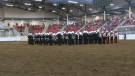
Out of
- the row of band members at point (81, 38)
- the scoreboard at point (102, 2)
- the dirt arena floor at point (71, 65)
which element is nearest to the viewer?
the dirt arena floor at point (71, 65)

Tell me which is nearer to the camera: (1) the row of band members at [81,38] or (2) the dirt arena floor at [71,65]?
(2) the dirt arena floor at [71,65]

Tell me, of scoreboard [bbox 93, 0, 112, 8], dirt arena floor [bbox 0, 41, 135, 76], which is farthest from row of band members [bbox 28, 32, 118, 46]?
dirt arena floor [bbox 0, 41, 135, 76]

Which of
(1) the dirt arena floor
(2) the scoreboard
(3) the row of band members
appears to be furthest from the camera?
(2) the scoreboard

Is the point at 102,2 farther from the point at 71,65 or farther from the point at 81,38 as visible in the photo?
the point at 71,65

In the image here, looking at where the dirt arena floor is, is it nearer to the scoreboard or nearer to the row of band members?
the row of band members

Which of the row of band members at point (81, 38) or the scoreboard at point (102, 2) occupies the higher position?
the scoreboard at point (102, 2)

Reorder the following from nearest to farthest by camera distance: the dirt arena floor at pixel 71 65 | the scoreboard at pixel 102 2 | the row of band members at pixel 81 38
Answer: the dirt arena floor at pixel 71 65 → the row of band members at pixel 81 38 → the scoreboard at pixel 102 2

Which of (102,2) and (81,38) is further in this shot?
(102,2)

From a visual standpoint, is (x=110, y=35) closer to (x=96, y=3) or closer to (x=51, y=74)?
(x=96, y=3)

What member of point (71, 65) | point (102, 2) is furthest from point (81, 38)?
point (71, 65)

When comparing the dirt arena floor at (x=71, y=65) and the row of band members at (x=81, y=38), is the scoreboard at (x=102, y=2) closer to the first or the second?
the row of band members at (x=81, y=38)

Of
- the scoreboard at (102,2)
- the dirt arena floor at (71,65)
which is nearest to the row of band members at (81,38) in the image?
the scoreboard at (102,2)

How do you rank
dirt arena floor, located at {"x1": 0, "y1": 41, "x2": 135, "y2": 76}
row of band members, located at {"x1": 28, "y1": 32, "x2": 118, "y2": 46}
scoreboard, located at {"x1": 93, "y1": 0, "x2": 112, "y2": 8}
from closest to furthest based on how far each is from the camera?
dirt arena floor, located at {"x1": 0, "y1": 41, "x2": 135, "y2": 76}
row of band members, located at {"x1": 28, "y1": 32, "x2": 118, "y2": 46}
scoreboard, located at {"x1": 93, "y1": 0, "x2": 112, "y2": 8}

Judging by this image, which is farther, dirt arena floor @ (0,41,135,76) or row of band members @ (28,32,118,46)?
row of band members @ (28,32,118,46)
